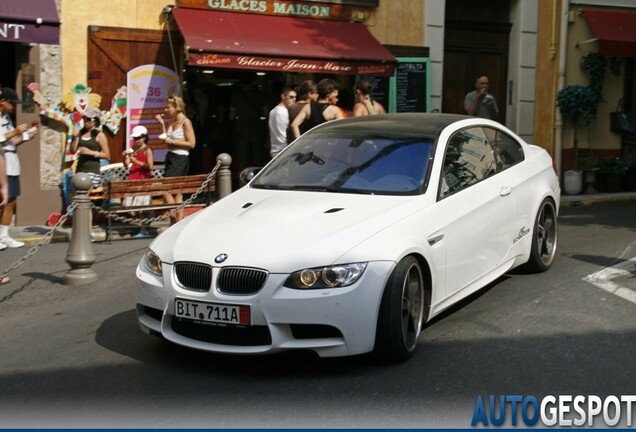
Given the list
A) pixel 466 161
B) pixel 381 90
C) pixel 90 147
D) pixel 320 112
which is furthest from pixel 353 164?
pixel 381 90

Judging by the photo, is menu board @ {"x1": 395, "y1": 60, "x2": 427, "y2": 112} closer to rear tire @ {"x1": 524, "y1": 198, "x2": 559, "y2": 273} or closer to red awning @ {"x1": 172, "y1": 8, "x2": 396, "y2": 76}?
red awning @ {"x1": 172, "y1": 8, "x2": 396, "y2": 76}

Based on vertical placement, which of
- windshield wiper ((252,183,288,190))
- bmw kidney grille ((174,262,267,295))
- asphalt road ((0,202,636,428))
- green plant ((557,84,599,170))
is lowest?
asphalt road ((0,202,636,428))

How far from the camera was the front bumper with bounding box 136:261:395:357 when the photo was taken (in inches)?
203

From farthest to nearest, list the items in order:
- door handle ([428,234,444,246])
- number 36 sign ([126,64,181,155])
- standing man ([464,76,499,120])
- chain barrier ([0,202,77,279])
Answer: standing man ([464,76,499,120]) → number 36 sign ([126,64,181,155]) → chain barrier ([0,202,77,279]) → door handle ([428,234,444,246])

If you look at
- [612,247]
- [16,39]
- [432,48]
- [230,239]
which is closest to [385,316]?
[230,239]

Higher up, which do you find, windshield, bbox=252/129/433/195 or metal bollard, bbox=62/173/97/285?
windshield, bbox=252/129/433/195

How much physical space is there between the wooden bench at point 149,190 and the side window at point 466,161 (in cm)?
485

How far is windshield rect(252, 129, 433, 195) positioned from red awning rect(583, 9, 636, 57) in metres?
10.8

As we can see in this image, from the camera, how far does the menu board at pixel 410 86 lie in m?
15.6

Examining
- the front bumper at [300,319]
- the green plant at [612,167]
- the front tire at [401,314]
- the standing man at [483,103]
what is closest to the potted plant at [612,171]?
the green plant at [612,167]

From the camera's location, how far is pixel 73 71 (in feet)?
43.1

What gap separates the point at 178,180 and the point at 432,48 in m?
6.74

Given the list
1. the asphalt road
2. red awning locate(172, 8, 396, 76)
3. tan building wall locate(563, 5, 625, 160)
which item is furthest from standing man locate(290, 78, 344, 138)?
tan building wall locate(563, 5, 625, 160)

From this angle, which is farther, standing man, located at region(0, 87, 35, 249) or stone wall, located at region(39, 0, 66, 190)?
stone wall, located at region(39, 0, 66, 190)
